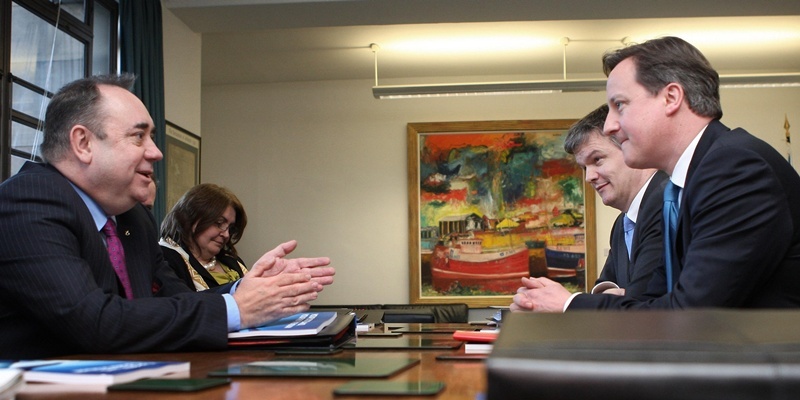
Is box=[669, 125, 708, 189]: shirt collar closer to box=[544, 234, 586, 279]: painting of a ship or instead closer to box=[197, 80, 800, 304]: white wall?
box=[544, 234, 586, 279]: painting of a ship

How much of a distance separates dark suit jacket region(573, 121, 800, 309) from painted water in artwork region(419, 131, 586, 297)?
6290 millimetres

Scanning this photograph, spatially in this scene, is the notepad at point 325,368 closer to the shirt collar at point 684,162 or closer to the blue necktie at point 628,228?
the shirt collar at point 684,162

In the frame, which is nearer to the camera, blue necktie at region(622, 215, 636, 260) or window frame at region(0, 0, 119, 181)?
blue necktie at region(622, 215, 636, 260)

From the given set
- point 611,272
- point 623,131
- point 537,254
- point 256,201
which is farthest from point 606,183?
point 256,201

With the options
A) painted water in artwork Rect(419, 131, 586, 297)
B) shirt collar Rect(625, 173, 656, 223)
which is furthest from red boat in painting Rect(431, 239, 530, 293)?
shirt collar Rect(625, 173, 656, 223)

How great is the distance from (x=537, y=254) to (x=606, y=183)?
16.2 feet

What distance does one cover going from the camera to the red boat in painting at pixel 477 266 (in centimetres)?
798

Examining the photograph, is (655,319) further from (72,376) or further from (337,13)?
(337,13)

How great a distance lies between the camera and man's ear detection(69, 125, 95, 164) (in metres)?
2.04

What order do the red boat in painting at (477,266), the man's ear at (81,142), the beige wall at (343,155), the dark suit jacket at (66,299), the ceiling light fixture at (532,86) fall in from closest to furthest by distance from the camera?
the dark suit jacket at (66,299)
the man's ear at (81,142)
the ceiling light fixture at (532,86)
the red boat in painting at (477,266)
the beige wall at (343,155)

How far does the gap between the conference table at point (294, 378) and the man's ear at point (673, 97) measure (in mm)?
853

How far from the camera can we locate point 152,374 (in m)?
1.09

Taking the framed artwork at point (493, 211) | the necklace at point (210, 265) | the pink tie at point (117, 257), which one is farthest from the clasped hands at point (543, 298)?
the framed artwork at point (493, 211)

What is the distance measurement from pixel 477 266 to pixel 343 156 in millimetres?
1750
